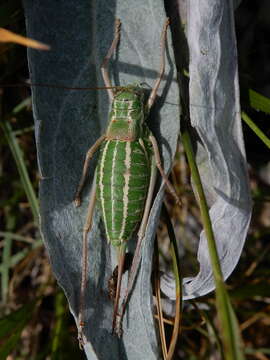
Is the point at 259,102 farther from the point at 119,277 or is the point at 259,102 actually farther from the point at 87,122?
the point at 119,277

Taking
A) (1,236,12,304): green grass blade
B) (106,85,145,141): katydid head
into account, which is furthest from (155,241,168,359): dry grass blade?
(1,236,12,304): green grass blade

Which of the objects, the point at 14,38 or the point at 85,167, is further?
the point at 85,167

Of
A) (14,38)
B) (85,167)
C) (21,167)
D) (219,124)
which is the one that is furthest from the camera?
(21,167)

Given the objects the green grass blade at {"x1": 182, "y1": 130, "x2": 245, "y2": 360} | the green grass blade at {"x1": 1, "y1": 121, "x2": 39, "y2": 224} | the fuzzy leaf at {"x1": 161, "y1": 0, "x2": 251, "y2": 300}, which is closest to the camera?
the green grass blade at {"x1": 182, "y1": 130, "x2": 245, "y2": 360}

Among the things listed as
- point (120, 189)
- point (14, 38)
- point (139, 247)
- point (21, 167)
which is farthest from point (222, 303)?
point (21, 167)

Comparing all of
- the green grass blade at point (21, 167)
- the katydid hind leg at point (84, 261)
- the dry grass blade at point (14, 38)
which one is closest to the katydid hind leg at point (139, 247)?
the katydid hind leg at point (84, 261)

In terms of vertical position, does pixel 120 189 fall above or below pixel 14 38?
below

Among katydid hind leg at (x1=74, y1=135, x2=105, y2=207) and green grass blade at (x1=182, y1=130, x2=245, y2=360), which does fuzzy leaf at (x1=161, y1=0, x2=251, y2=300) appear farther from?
katydid hind leg at (x1=74, y1=135, x2=105, y2=207)
